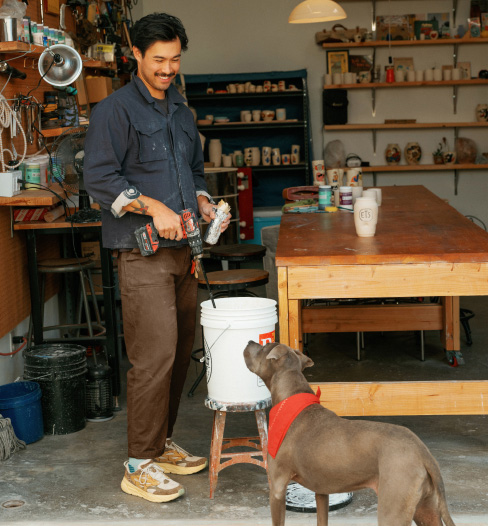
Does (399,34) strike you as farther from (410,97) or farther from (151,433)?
(151,433)

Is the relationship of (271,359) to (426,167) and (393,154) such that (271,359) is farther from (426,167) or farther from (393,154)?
(393,154)

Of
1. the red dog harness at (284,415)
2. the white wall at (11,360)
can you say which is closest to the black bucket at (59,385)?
the white wall at (11,360)

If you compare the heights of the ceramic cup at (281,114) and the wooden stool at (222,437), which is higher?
the ceramic cup at (281,114)

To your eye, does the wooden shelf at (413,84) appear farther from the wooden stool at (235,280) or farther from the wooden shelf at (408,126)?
the wooden stool at (235,280)

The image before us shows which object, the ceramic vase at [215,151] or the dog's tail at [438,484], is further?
the ceramic vase at [215,151]

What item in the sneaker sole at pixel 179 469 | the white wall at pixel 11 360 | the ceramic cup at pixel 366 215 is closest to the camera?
the sneaker sole at pixel 179 469

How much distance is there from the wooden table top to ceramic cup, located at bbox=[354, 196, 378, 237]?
44mm

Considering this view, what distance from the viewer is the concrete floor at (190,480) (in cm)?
287

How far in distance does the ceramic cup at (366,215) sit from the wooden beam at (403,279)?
0.50m

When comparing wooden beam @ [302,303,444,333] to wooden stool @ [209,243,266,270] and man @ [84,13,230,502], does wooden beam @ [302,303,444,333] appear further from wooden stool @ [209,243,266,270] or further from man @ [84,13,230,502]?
man @ [84,13,230,502]

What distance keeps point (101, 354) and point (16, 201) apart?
156 centimetres

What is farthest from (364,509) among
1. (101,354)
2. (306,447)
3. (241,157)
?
(241,157)

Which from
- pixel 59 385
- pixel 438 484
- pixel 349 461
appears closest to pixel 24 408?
pixel 59 385

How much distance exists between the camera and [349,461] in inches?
86.4
